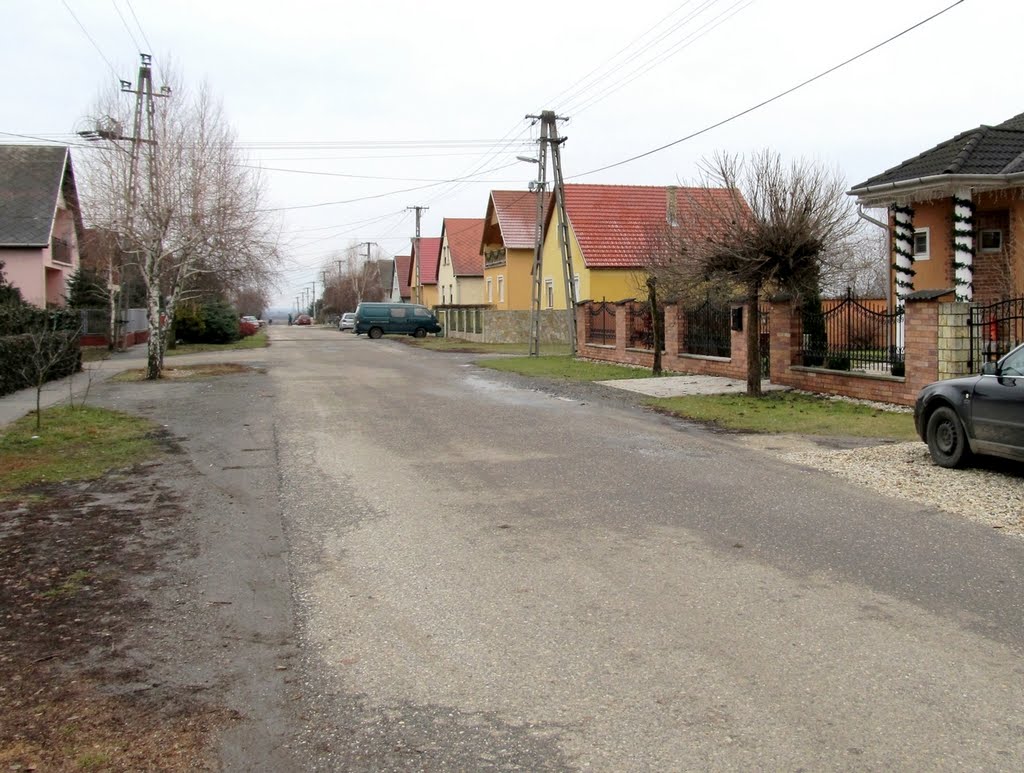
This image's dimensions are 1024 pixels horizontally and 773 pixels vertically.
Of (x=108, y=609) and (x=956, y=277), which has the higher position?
(x=956, y=277)

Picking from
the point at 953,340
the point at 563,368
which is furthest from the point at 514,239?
the point at 953,340

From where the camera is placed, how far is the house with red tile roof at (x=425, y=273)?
243 ft

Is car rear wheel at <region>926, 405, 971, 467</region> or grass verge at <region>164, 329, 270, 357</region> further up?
grass verge at <region>164, 329, 270, 357</region>

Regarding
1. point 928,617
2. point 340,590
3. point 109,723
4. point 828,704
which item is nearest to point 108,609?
point 340,590

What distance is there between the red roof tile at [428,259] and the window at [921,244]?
5429 cm

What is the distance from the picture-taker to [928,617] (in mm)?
5309

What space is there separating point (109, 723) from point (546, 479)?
596 cm

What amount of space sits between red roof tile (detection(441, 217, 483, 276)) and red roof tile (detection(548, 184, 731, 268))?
17491 mm

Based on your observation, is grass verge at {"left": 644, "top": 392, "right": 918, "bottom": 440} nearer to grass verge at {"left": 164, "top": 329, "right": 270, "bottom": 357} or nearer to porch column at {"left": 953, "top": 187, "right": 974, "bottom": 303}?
porch column at {"left": 953, "top": 187, "right": 974, "bottom": 303}

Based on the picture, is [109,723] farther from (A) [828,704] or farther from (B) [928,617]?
(B) [928,617]

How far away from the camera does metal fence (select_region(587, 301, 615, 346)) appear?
28.5 meters

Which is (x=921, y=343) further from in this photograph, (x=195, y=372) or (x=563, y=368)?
(x=195, y=372)

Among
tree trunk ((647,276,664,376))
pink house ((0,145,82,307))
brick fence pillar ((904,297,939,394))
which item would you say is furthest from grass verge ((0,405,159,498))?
pink house ((0,145,82,307))

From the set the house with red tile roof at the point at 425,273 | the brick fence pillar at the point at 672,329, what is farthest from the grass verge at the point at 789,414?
the house with red tile roof at the point at 425,273
